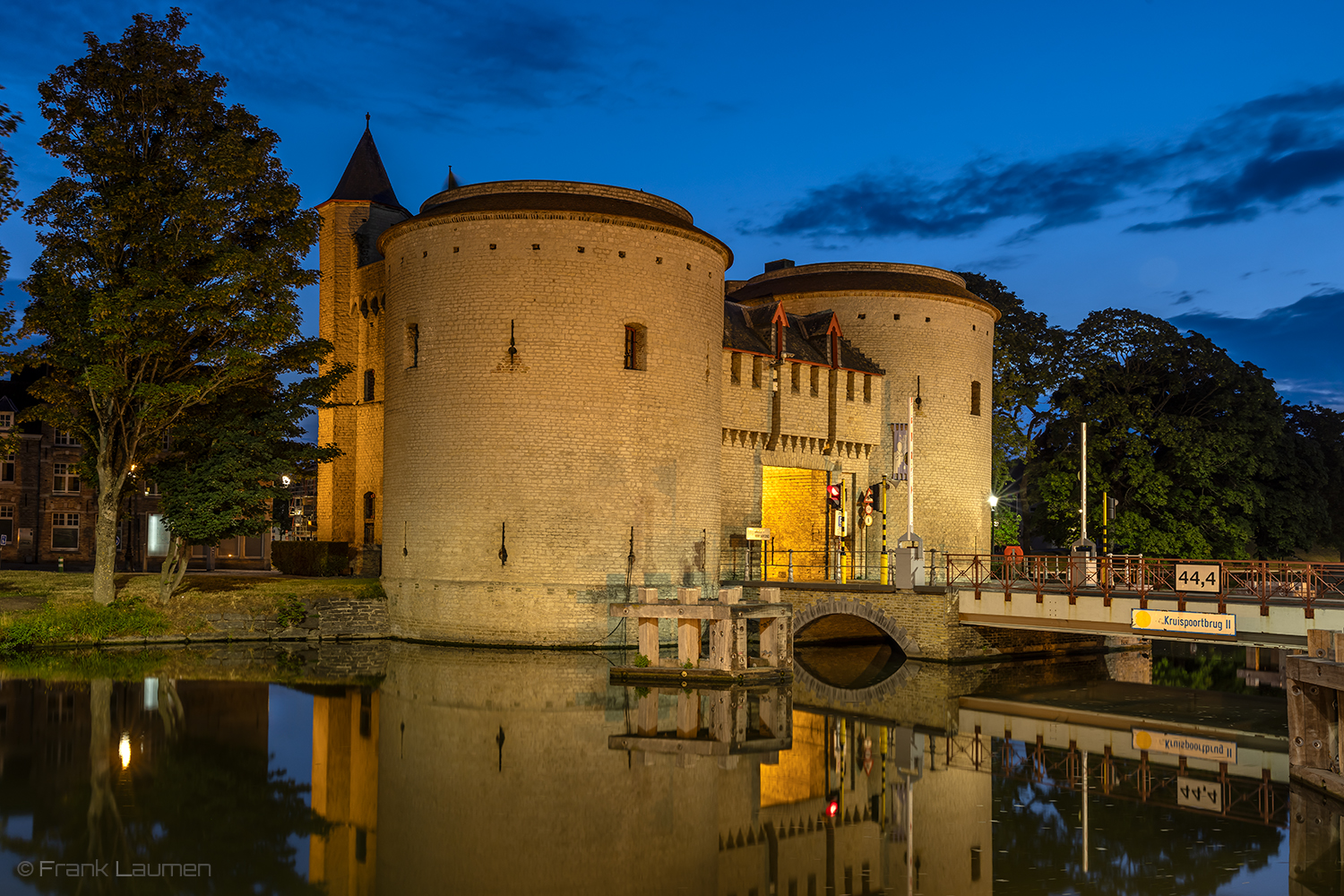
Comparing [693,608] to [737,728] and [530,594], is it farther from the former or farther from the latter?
[530,594]

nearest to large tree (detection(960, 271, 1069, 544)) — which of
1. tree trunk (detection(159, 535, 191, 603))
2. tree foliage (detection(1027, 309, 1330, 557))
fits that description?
tree foliage (detection(1027, 309, 1330, 557))

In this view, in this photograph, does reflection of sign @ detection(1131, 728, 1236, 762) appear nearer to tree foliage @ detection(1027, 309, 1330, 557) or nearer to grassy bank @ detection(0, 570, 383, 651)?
grassy bank @ detection(0, 570, 383, 651)

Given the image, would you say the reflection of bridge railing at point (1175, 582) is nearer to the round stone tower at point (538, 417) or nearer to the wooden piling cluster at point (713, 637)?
the wooden piling cluster at point (713, 637)

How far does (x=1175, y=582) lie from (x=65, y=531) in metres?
43.3

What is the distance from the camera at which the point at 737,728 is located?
53.0ft

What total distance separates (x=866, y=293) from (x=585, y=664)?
17119mm

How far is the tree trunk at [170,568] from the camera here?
2580 centimetres

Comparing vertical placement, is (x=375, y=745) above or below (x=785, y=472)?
below

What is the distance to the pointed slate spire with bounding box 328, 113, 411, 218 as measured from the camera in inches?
1344

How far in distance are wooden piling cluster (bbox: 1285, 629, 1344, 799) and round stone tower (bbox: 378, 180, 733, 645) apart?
15.5 meters

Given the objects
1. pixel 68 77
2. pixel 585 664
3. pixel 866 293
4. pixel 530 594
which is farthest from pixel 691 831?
pixel 866 293

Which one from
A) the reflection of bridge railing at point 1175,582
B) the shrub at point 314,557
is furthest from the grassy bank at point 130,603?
the reflection of bridge railing at point 1175,582

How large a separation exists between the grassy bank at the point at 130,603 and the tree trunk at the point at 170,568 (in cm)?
21

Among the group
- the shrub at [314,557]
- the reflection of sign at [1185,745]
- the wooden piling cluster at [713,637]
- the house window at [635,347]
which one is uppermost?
the house window at [635,347]
